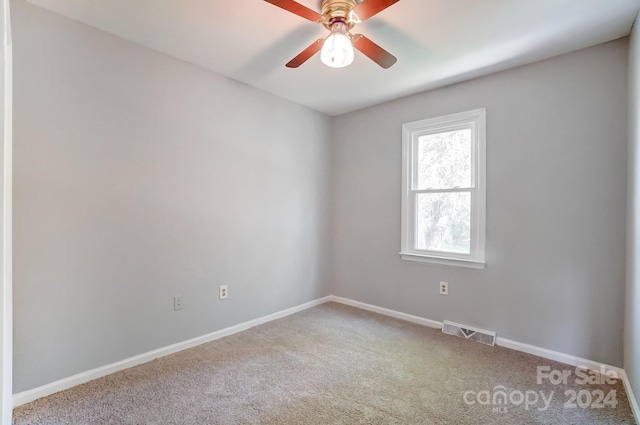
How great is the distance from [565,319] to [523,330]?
1.04 feet

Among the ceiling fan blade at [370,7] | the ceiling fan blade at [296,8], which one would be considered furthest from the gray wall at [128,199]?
the ceiling fan blade at [370,7]

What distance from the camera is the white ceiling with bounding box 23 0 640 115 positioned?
1852 mm

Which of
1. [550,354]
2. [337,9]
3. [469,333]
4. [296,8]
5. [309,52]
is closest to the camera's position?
[296,8]

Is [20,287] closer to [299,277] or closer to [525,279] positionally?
[299,277]

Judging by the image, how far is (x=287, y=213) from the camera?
3408 mm

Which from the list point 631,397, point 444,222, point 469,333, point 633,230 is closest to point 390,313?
point 469,333

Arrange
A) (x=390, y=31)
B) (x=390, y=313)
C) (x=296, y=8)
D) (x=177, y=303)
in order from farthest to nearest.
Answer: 1. (x=390, y=313)
2. (x=177, y=303)
3. (x=390, y=31)
4. (x=296, y=8)

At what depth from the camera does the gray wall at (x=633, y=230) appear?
1.78m

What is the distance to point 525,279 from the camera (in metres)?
2.54

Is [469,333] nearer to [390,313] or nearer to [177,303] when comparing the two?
[390,313]

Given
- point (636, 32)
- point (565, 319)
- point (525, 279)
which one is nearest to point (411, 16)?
point (636, 32)

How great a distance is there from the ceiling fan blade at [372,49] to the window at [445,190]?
128cm

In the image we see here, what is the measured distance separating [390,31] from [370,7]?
1.87 ft

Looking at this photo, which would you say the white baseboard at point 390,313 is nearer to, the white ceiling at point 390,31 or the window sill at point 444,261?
the window sill at point 444,261
